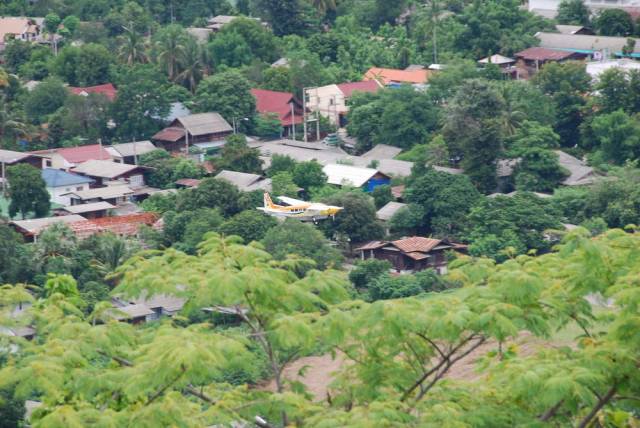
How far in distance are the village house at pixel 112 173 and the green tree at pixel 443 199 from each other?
257 inches

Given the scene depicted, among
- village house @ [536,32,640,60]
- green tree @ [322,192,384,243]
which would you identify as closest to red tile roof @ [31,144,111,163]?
green tree @ [322,192,384,243]

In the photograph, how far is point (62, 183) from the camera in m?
28.5

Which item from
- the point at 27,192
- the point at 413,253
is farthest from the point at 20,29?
the point at 413,253

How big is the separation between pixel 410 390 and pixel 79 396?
197cm

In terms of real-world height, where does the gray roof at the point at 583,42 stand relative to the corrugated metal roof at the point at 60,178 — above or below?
above

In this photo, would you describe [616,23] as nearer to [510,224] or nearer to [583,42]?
[583,42]

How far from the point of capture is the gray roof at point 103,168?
29263mm

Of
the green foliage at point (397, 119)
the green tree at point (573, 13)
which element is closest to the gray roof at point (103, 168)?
the green foliage at point (397, 119)

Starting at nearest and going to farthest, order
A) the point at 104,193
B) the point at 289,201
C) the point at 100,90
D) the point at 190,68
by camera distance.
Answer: the point at 289,201
the point at 104,193
the point at 100,90
the point at 190,68

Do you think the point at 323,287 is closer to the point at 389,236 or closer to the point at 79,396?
the point at 79,396

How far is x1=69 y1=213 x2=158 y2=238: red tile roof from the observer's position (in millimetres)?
25297

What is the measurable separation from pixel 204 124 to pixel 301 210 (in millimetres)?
7124

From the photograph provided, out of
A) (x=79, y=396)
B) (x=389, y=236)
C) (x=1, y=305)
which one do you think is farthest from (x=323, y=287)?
(x=389, y=236)

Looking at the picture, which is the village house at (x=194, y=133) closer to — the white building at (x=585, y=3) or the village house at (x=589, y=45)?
the village house at (x=589, y=45)
